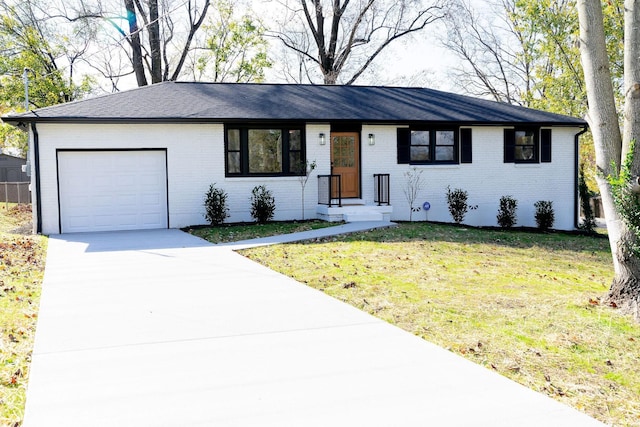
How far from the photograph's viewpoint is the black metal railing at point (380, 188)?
1661cm

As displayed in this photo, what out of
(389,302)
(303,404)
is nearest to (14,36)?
(389,302)

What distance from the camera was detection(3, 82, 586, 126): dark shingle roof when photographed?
14672 millimetres

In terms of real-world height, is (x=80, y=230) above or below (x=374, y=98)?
below

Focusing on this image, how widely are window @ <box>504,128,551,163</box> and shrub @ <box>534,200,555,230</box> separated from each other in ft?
4.71

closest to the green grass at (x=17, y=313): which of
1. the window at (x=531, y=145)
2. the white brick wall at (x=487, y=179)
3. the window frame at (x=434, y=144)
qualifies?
the white brick wall at (x=487, y=179)

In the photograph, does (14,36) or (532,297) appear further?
(14,36)

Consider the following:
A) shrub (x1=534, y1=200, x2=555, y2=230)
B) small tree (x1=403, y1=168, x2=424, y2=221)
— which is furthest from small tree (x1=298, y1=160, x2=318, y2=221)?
shrub (x1=534, y1=200, x2=555, y2=230)

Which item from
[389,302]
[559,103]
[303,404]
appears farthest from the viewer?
Result: [559,103]

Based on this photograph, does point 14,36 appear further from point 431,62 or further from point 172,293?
point 172,293

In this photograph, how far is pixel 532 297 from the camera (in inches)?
263

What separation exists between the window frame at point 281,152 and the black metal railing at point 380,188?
7.04 ft

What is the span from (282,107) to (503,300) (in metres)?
11.3

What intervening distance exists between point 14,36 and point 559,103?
81.4 ft

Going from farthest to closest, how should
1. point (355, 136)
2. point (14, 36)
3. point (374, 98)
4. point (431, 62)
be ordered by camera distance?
point (431, 62) < point (14, 36) < point (374, 98) < point (355, 136)
